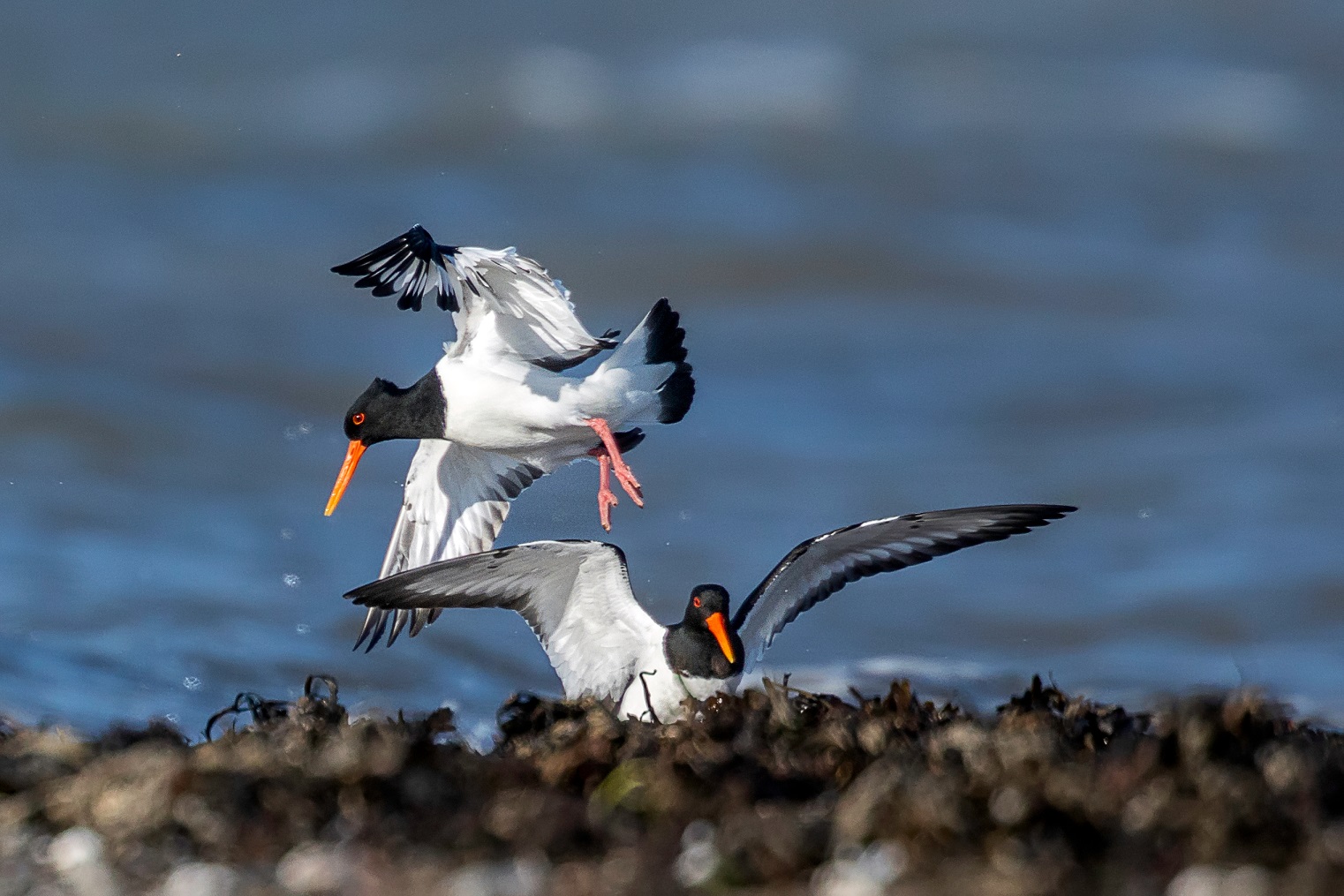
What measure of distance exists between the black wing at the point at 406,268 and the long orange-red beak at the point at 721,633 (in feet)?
7.20

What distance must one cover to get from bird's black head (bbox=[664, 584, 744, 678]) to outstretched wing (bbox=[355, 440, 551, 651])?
2458 mm

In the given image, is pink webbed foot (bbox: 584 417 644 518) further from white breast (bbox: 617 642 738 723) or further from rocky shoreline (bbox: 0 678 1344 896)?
rocky shoreline (bbox: 0 678 1344 896)

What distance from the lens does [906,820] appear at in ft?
→ 10.2

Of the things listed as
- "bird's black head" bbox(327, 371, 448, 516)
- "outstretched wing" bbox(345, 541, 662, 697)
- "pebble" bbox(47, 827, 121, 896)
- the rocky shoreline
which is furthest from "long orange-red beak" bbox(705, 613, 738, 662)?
"pebble" bbox(47, 827, 121, 896)

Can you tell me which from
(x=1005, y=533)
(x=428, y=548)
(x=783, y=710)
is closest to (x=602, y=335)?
(x=428, y=548)

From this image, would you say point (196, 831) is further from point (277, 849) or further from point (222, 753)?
point (222, 753)

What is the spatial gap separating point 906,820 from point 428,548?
5.90 m

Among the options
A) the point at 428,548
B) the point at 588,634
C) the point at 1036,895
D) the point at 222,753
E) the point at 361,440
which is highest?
the point at 361,440

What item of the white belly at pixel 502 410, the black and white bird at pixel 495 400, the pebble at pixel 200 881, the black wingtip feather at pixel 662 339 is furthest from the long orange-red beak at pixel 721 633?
the pebble at pixel 200 881

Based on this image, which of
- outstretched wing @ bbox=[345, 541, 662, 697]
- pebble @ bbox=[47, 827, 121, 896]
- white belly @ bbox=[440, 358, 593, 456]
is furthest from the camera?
white belly @ bbox=[440, 358, 593, 456]

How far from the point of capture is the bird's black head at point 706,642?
6434 mm

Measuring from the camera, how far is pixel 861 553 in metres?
6.88

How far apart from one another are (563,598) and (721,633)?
828 millimetres

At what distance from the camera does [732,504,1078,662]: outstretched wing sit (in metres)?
6.68
